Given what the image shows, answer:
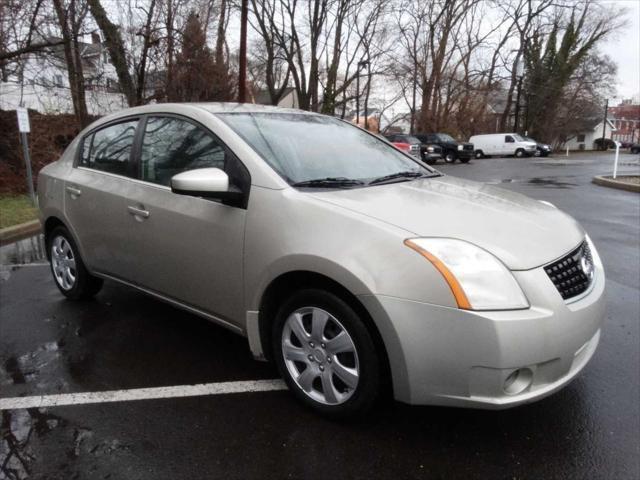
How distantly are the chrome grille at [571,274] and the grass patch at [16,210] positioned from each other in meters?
7.94

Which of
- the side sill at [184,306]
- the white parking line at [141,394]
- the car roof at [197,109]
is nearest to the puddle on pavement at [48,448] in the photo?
the white parking line at [141,394]

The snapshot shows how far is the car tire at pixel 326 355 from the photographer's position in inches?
91.7

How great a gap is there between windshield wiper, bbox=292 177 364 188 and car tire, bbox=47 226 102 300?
7.59 feet

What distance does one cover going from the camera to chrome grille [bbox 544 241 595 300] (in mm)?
2266

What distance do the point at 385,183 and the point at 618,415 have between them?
1738 mm

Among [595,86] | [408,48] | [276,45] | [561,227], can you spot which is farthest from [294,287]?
[595,86]

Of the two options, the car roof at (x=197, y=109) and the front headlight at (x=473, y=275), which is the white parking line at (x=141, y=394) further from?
the car roof at (x=197, y=109)

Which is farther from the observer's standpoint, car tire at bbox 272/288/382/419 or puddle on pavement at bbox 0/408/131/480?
car tire at bbox 272/288/382/419

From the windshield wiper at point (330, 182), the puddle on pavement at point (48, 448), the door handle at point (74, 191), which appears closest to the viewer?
the puddle on pavement at point (48, 448)

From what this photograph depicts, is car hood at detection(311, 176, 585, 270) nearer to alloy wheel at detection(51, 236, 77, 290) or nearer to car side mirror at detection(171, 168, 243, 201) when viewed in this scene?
car side mirror at detection(171, 168, 243, 201)

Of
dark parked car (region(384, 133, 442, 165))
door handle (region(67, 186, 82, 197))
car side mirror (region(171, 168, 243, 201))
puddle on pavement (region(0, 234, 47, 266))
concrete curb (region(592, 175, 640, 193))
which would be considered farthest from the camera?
dark parked car (region(384, 133, 442, 165))

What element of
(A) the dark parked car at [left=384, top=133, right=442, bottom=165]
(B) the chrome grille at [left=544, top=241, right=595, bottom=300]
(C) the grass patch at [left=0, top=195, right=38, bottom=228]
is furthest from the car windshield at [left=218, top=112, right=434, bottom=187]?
(A) the dark parked car at [left=384, top=133, right=442, bottom=165]

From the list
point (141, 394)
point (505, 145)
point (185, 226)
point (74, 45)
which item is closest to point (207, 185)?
point (185, 226)

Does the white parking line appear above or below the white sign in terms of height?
below
